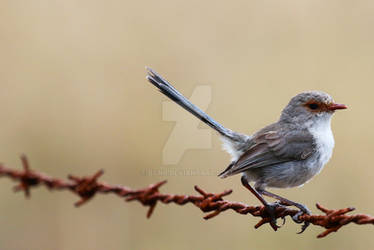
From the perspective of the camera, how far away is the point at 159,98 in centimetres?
909

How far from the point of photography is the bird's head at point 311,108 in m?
→ 5.43

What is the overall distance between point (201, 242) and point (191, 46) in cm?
373

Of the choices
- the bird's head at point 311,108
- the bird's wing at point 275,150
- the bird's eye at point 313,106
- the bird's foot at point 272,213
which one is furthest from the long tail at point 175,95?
the bird's foot at point 272,213

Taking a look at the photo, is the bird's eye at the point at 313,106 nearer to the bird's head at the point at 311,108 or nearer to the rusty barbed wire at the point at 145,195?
the bird's head at the point at 311,108

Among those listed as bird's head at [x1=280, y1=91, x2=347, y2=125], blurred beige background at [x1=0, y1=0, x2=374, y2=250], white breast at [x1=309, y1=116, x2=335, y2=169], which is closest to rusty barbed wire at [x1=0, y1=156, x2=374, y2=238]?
white breast at [x1=309, y1=116, x2=335, y2=169]

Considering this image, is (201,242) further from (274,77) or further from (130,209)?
(274,77)

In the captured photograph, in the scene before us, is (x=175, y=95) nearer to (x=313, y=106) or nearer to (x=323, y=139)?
(x=313, y=106)

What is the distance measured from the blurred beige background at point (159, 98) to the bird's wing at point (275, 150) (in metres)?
2.26

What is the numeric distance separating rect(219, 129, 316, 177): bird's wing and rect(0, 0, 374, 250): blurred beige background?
7.41 feet

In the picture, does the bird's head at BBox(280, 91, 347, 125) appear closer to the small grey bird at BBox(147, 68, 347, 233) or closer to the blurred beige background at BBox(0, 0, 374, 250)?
the small grey bird at BBox(147, 68, 347, 233)

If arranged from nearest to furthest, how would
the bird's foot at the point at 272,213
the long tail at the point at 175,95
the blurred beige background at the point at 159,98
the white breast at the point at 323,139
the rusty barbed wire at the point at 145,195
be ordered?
the rusty barbed wire at the point at 145,195, the bird's foot at the point at 272,213, the white breast at the point at 323,139, the long tail at the point at 175,95, the blurred beige background at the point at 159,98

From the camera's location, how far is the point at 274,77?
30.4 ft

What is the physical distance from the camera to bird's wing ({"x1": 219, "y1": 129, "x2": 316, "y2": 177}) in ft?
16.7

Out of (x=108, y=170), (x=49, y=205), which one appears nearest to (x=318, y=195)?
A: (x=108, y=170)
